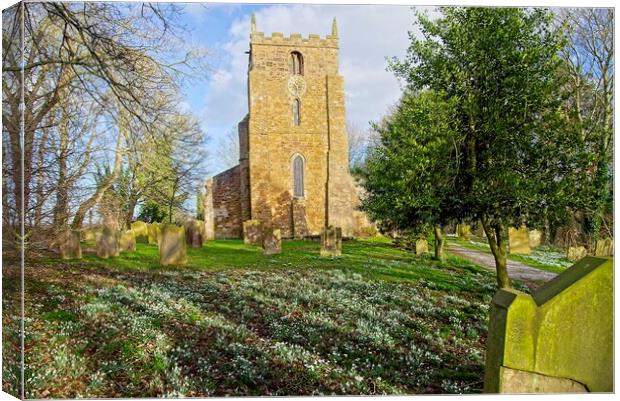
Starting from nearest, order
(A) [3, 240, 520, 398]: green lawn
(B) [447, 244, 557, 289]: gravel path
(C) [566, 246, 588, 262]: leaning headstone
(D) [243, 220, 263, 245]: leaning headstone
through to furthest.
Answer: (A) [3, 240, 520, 398]: green lawn, (C) [566, 246, 588, 262]: leaning headstone, (B) [447, 244, 557, 289]: gravel path, (D) [243, 220, 263, 245]: leaning headstone

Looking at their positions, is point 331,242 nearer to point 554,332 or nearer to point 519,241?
point 519,241

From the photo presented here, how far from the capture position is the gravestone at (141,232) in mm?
4816

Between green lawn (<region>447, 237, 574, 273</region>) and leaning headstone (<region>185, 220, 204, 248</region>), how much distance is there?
2927 millimetres

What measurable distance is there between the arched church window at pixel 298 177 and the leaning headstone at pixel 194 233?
1285 millimetres

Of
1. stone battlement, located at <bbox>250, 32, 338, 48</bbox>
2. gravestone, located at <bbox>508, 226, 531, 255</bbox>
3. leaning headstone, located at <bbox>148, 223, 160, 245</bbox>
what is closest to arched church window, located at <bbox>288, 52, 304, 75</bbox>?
stone battlement, located at <bbox>250, 32, 338, 48</bbox>

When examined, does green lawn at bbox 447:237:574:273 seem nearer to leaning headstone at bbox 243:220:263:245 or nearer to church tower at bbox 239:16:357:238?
church tower at bbox 239:16:357:238

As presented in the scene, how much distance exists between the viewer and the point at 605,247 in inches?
182

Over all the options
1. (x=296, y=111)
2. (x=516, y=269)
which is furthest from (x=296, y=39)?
(x=516, y=269)

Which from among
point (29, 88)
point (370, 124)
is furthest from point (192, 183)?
point (370, 124)

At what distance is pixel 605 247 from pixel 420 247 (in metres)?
1.84

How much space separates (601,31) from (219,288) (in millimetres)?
4724

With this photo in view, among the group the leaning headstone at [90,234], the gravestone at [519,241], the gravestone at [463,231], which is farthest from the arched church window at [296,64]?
the gravestone at [519,241]

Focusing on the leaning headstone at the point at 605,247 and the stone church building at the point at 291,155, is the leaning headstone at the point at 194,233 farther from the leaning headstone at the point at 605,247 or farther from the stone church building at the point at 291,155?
the leaning headstone at the point at 605,247

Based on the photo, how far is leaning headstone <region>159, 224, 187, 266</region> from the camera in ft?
16.0
